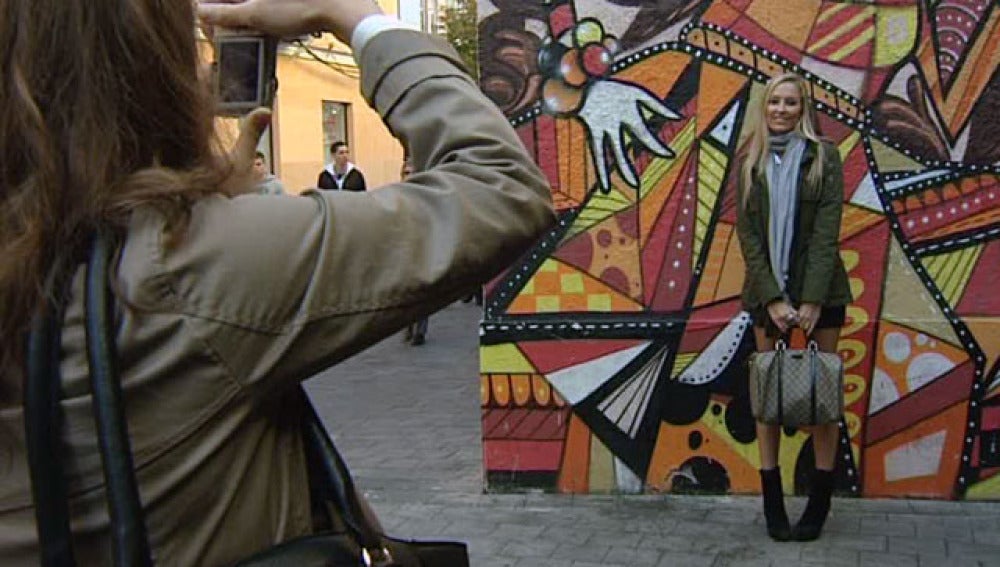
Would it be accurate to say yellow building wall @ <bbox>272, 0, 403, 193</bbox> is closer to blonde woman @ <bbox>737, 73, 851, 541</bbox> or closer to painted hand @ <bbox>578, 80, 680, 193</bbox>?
painted hand @ <bbox>578, 80, 680, 193</bbox>

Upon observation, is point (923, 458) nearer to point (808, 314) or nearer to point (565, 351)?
point (808, 314)

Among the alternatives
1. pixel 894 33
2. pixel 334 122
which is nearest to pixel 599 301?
pixel 894 33

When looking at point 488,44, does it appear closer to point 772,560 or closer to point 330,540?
point 772,560

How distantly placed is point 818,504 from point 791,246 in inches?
42.6

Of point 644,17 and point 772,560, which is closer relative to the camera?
point 772,560

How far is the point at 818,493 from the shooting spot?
463 centimetres

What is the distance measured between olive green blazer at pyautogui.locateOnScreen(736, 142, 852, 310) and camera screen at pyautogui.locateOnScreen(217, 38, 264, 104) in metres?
3.45

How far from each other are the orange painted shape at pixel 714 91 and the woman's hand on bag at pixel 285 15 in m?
4.05

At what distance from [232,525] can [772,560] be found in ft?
11.8

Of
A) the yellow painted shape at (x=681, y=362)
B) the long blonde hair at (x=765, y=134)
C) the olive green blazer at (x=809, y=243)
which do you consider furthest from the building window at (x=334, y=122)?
the olive green blazer at (x=809, y=243)

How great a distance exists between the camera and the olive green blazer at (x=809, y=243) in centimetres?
447

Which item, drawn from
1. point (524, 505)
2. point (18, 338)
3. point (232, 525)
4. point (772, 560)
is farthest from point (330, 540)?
point (524, 505)

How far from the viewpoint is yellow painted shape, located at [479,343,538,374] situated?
17.5ft

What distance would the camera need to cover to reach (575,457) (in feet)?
17.4
